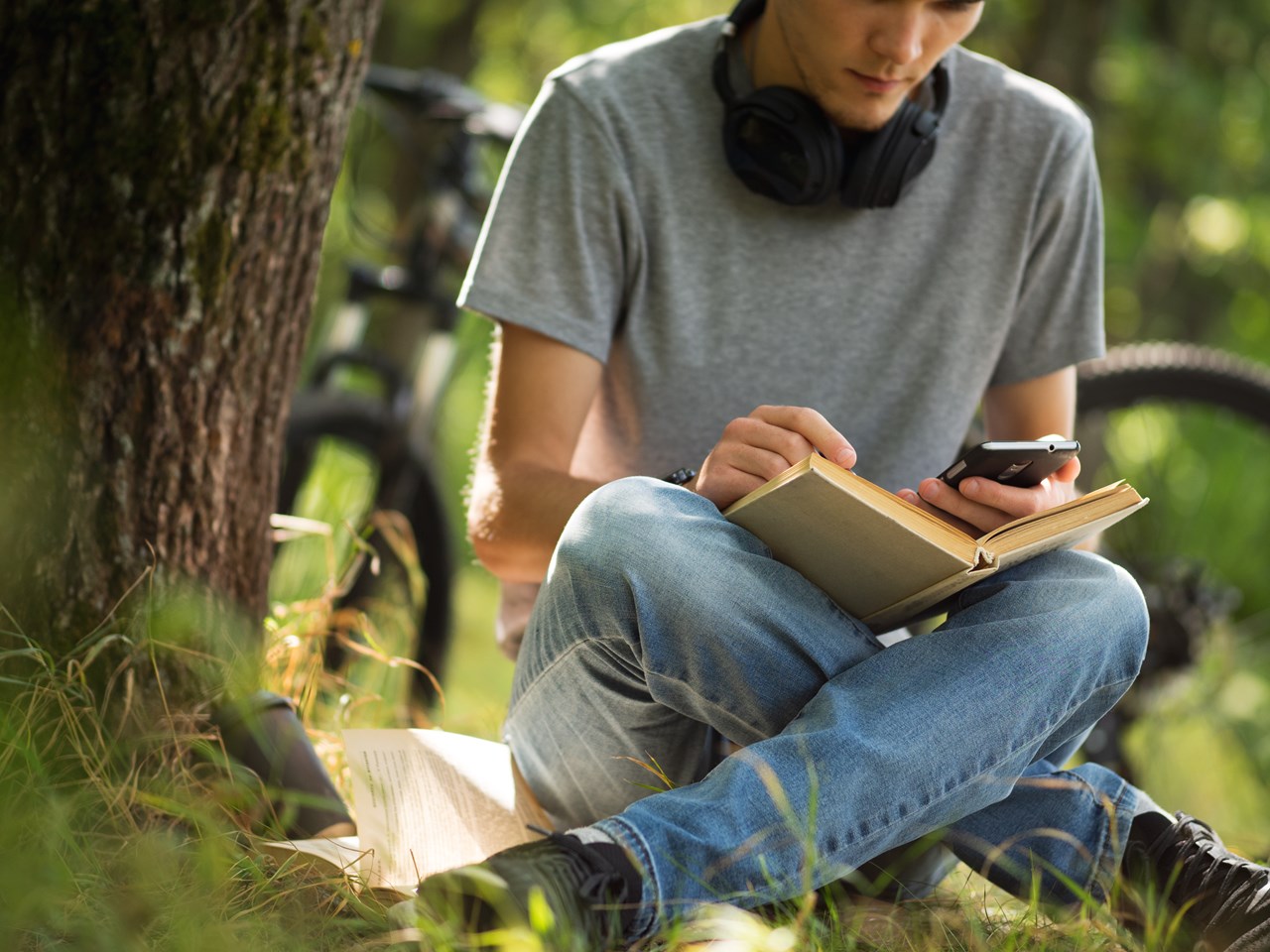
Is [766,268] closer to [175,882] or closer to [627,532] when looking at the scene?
[627,532]

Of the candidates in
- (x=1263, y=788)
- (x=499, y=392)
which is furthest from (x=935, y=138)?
(x=1263, y=788)

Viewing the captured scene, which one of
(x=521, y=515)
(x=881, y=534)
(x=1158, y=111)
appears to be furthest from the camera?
(x=1158, y=111)

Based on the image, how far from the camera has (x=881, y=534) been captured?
4.56 ft

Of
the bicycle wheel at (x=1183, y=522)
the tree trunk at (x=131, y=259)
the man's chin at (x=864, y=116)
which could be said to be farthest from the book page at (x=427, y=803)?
the bicycle wheel at (x=1183, y=522)

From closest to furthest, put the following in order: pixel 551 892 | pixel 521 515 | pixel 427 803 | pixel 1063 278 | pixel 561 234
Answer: pixel 551 892 → pixel 427 803 → pixel 521 515 → pixel 561 234 → pixel 1063 278

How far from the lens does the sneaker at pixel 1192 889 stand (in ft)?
4.76

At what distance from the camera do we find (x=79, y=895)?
4.35 ft

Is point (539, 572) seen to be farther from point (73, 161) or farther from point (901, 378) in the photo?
point (73, 161)

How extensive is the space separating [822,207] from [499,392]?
0.56 meters

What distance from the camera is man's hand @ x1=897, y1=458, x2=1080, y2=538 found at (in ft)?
4.88

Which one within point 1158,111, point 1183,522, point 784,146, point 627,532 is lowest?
point 1183,522

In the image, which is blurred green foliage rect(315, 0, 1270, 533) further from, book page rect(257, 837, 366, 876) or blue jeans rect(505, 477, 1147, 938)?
book page rect(257, 837, 366, 876)

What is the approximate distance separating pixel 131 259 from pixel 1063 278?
1354 millimetres

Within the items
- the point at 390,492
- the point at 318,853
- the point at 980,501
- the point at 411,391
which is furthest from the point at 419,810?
the point at 411,391
